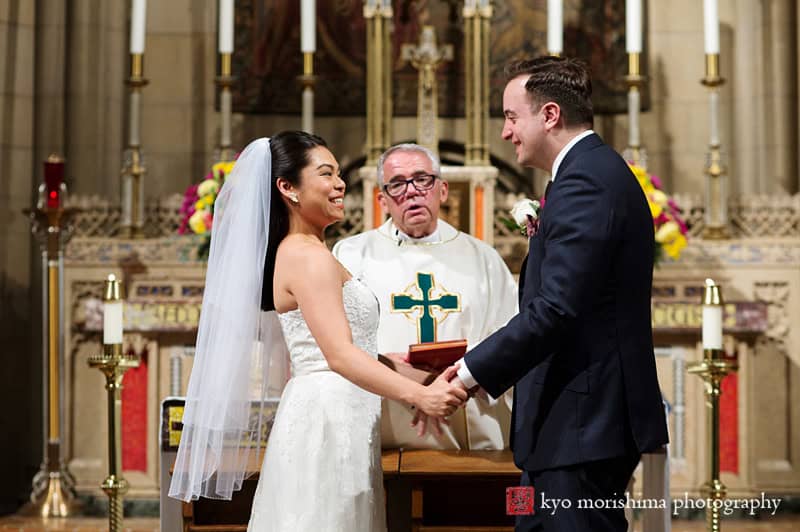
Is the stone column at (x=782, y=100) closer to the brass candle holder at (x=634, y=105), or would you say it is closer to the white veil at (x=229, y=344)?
the brass candle holder at (x=634, y=105)

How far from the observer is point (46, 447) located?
6969 mm

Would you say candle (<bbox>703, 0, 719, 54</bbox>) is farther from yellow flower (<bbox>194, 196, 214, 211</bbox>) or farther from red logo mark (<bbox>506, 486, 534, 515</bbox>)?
red logo mark (<bbox>506, 486, 534, 515</bbox>)

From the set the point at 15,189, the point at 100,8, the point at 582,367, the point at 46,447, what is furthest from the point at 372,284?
the point at 100,8

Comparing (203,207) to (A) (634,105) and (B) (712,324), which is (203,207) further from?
(B) (712,324)

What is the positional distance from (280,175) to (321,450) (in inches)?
34.1

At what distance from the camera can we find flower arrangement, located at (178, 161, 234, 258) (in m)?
6.80

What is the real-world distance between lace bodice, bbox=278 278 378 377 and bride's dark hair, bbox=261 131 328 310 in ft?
0.46

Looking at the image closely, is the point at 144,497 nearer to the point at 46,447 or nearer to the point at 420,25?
the point at 46,447

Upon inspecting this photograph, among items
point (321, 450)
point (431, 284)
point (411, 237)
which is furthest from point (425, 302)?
point (321, 450)

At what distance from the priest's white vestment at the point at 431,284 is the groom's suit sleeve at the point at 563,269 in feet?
6.37

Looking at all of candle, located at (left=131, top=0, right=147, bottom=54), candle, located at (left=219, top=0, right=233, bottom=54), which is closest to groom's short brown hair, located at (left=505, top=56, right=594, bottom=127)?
candle, located at (left=219, top=0, right=233, bottom=54)

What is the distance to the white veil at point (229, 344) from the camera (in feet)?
12.4

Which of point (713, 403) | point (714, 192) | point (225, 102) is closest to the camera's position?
point (713, 403)

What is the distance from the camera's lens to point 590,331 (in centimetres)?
325
